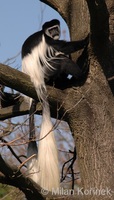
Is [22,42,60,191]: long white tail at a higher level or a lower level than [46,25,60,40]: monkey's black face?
lower

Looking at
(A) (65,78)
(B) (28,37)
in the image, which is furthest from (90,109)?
(B) (28,37)

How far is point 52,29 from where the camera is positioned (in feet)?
13.0

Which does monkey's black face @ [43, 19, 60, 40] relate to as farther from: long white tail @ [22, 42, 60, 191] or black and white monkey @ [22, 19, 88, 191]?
long white tail @ [22, 42, 60, 191]

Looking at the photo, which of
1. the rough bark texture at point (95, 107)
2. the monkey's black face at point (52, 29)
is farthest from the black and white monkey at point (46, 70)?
the rough bark texture at point (95, 107)

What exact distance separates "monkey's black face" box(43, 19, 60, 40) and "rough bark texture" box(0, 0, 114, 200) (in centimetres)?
113

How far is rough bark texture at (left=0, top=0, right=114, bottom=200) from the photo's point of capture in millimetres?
2498

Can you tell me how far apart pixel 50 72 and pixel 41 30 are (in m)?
A: 0.50

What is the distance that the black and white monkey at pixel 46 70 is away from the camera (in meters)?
2.78

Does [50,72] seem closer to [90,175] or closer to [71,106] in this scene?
[71,106]

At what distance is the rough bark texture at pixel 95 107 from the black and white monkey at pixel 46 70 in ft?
0.57

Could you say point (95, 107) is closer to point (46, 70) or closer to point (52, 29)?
point (46, 70)

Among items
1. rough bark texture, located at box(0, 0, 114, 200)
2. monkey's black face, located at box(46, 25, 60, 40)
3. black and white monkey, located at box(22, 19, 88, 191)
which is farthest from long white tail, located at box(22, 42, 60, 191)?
monkey's black face, located at box(46, 25, 60, 40)

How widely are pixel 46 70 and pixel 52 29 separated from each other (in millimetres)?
511

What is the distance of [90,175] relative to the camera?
8.36ft
